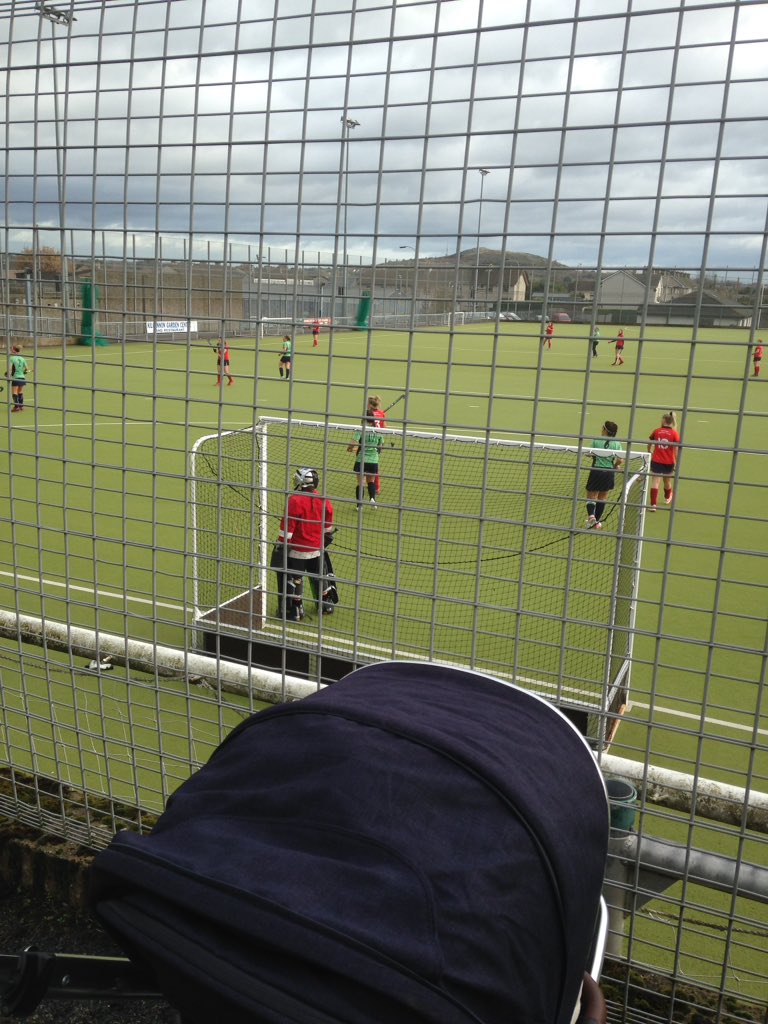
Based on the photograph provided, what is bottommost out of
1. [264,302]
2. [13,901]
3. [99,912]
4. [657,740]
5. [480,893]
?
[657,740]

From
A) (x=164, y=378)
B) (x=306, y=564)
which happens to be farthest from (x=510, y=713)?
(x=164, y=378)

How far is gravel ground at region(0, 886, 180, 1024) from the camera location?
108 inches

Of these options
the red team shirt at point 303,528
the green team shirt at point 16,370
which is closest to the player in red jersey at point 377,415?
the red team shirt at point 303,528

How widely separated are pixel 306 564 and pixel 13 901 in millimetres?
4759

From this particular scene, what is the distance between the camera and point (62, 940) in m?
3.08

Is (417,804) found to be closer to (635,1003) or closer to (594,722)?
(635,1003)

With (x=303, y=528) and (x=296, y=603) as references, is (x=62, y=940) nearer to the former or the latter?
(x=303, y=528)

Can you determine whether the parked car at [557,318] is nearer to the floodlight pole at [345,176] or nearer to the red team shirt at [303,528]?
the floodlight pole at [345,176]

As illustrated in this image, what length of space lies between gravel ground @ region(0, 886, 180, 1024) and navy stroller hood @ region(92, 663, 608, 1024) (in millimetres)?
1835

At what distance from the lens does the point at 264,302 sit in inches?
96.7

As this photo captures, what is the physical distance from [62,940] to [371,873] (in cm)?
254

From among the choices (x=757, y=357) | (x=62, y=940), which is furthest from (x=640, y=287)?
(x=62, y=940)

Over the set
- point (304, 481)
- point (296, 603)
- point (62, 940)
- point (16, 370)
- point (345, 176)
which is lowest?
point (62, 940)

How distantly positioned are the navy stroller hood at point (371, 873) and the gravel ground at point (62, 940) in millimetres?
1835
